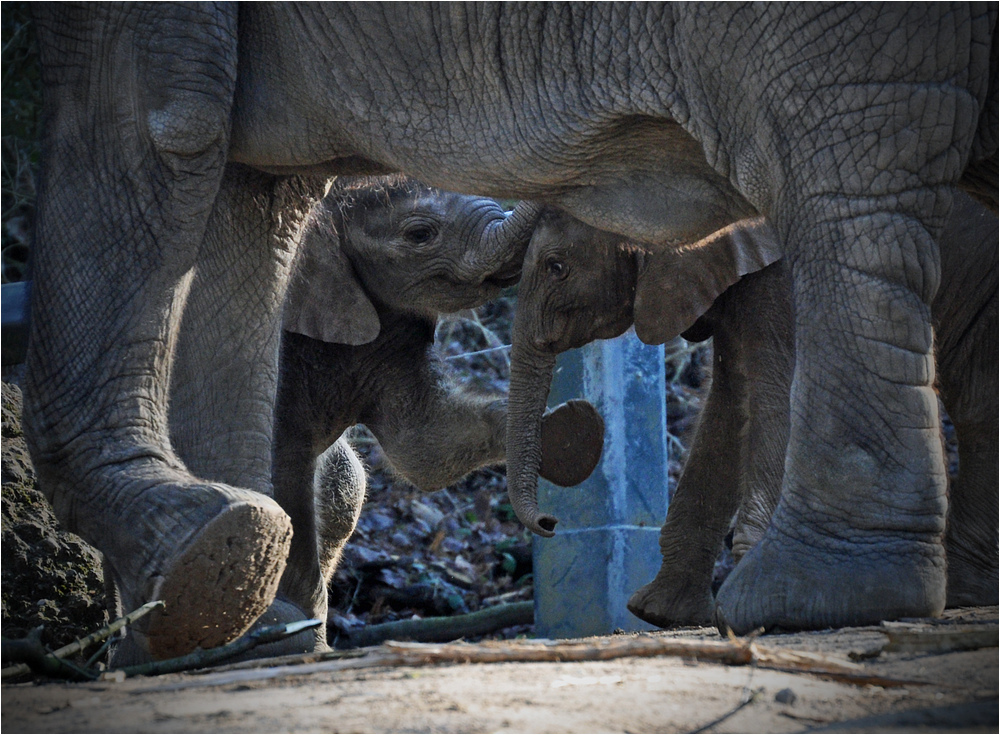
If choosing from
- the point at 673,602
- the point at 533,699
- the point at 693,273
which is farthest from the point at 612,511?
the point at 533,699

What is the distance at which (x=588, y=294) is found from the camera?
17.6 ft

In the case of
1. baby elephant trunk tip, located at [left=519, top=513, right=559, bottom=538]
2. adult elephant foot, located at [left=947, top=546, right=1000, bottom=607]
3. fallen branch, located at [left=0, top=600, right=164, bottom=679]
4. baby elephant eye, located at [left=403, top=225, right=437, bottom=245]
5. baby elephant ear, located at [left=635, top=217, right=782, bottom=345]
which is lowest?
fallen branch, located at [left=0, top=600, right=164, bottom=679]

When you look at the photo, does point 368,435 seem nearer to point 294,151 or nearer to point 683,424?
point 683,424

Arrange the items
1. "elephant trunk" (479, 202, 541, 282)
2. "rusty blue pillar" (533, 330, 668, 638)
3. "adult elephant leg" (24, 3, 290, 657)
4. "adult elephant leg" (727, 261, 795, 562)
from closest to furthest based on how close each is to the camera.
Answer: "adult elephant leg" (24, 3, 290, 657) < "adult elephant leg" (727, 261, 795, 562) < "elephant trunk" (479, 202, 541, 282) < "rusty blue pillar" (533, 330, 668, 638)

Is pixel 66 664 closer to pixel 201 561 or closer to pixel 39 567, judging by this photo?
pixel 201 561

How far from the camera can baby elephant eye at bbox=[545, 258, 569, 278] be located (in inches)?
211

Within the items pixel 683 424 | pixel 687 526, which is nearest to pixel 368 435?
pixel 683 424

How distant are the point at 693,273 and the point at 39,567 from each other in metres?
2.54

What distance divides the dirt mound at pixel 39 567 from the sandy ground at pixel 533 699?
6.11ft

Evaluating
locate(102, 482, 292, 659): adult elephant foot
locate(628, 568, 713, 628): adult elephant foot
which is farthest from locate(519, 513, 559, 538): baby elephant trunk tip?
locate(102, 482, 292, 659): adult elephant foot

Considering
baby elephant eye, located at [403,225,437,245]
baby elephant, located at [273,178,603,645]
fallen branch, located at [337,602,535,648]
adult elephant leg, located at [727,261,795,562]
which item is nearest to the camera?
adult elephant leg, located at [727,261,795,562]

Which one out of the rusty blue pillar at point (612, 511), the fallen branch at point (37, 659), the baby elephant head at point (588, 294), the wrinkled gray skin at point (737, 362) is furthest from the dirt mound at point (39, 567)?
the rusty blue pillar at point (612, 511)

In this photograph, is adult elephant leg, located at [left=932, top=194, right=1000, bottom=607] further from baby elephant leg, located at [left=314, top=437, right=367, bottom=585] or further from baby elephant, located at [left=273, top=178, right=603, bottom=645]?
baby elephant leg, located at [left=314, top=437, right=367, bottom=585]

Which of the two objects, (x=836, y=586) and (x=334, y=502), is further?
(x=334, y=502)
